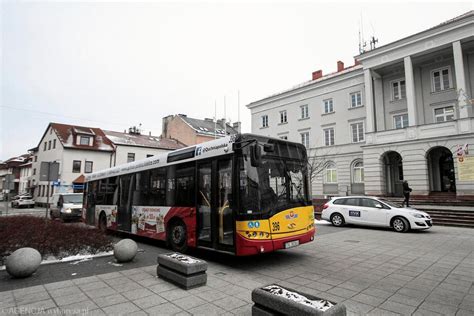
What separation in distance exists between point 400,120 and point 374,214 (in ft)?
56.0

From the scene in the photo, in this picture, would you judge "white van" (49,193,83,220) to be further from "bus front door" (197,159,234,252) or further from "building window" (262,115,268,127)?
"building window" (262,115,268,127)

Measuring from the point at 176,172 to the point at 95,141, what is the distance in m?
35.9

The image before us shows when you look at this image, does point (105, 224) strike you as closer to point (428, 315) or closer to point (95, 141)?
point (428, 315)

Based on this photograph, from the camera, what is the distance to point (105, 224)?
12.9 meters

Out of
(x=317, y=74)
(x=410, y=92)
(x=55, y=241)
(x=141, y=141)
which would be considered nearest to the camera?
(x=55, y=241)

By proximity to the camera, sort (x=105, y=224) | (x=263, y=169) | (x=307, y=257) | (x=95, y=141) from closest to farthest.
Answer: (x=263, y=169), (x=307, y=257), (x=105, y=224), (x=95, y=141)

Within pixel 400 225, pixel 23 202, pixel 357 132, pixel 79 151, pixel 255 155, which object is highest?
pixel 357 132

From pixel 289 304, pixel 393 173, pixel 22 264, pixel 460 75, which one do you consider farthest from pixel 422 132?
pixel 22 264

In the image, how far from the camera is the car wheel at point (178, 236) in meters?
8.17

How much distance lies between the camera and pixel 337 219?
1527cm

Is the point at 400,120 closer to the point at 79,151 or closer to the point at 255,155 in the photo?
the point at 255,155

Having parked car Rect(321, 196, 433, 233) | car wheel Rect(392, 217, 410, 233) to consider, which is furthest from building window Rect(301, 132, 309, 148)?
car wheel Rect(392, 217, 410, 233)

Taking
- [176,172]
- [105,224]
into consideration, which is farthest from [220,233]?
[105,224]

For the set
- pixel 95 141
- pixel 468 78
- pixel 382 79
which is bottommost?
pixel 95 141
